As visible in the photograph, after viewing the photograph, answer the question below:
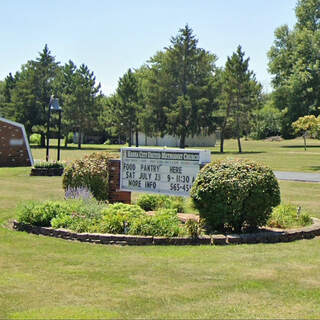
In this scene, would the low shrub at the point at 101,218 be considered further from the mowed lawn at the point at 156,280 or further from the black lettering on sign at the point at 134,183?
the black lettering on sign at the point at 134,183

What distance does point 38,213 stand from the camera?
34.5ft

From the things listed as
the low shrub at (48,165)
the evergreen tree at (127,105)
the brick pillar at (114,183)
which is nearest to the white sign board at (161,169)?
the brick pillar at (114,183)

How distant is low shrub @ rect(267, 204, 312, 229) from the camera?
10570mm

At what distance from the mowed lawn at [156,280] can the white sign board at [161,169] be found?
3216 mm

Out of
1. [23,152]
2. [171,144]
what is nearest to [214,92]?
[171,144]

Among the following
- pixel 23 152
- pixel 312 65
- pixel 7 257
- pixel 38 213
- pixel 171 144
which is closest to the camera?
pixel 7 257

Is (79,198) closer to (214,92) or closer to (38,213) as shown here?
(38,213)

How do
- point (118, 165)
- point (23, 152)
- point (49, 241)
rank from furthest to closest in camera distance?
1. point (23, 152)
2. point (118, 165)
3. point (49, 241)

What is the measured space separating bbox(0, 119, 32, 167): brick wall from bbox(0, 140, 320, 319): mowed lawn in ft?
76.7

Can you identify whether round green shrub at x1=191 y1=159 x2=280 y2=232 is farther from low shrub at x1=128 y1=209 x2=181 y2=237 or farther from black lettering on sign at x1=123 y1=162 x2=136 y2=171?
black lettering on sign at x1=123 y1=162 x2=136 y2=171

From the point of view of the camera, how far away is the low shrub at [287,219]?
34.7 ft

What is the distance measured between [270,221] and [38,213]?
459 centimetres

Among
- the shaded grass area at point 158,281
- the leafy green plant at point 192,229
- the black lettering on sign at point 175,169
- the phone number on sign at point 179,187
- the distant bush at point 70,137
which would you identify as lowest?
the shaded grass area at point 158,281

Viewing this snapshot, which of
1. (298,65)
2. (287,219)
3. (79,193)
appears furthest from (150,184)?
(298,65)
